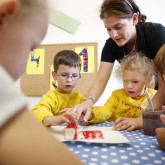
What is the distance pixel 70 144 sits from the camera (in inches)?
21.7

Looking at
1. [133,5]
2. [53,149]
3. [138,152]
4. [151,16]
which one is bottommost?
[138,152]

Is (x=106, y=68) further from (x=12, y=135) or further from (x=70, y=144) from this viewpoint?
(x=12, y=135)

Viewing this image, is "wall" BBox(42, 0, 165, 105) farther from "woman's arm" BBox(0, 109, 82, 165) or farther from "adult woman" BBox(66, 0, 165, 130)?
"woman's arm" BBox(0, 109, 82, 165)

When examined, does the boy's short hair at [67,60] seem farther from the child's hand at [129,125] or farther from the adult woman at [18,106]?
the adult woman at [18,106]

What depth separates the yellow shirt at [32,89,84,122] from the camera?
964 mm

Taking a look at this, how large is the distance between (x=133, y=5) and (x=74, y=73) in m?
0.56

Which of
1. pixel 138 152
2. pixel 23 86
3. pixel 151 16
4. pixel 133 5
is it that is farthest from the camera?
pixel 23 86

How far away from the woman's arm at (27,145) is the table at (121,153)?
0.75ft

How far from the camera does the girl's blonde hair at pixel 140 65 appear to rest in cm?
110

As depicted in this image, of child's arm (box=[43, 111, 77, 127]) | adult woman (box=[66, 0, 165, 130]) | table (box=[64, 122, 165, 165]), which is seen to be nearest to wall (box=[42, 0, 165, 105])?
adult woman (box=[66, 0, 165, 130])

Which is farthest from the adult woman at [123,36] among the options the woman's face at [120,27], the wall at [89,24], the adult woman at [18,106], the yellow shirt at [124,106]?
the wall at [89,24]

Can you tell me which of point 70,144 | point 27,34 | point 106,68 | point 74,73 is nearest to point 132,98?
point 106,68

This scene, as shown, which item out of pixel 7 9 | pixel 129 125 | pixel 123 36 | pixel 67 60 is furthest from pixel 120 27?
pixel 7 9

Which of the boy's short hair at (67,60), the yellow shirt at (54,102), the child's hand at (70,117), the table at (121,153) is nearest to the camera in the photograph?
the table at (121,153)
